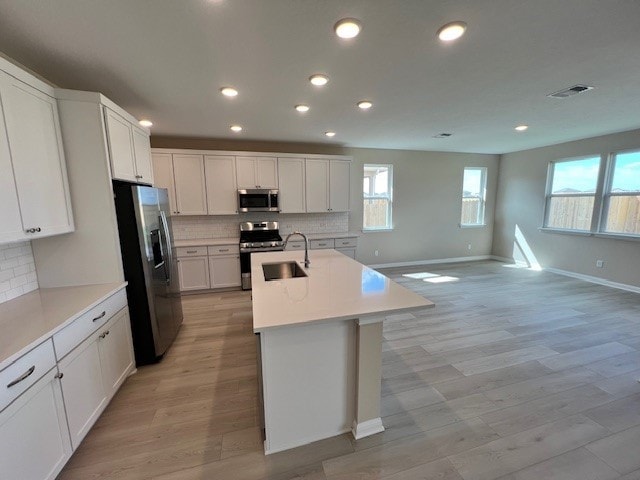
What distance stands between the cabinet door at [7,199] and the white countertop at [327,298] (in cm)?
143

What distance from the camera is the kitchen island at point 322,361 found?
151cm

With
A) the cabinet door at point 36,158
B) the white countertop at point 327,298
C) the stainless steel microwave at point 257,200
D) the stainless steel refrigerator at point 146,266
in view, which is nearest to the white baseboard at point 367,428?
the white countertop at point 327,298

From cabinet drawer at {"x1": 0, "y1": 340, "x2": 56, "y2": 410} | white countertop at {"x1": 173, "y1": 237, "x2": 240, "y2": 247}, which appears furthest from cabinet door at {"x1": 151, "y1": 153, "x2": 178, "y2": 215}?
cabinet drawer at {"x1": 0, "y1": 340, "x2": 56, "y2": 410}

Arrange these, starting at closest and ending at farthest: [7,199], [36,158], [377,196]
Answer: [7,199], [36,158], [377,196]

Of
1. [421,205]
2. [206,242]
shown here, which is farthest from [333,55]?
[421,205]

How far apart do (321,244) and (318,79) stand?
297 centimetres

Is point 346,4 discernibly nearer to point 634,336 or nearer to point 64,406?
point 64,406

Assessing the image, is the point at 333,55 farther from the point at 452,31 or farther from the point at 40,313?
the point at 40,313

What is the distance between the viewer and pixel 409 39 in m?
1.75

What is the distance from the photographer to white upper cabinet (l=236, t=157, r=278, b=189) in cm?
452

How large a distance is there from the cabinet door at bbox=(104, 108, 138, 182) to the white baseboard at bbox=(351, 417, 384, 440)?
262cm

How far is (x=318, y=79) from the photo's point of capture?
90.2 inches

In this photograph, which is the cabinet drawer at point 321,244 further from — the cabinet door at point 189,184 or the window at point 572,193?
the window at point 572,193

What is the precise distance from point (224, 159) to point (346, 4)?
11.4 ft
